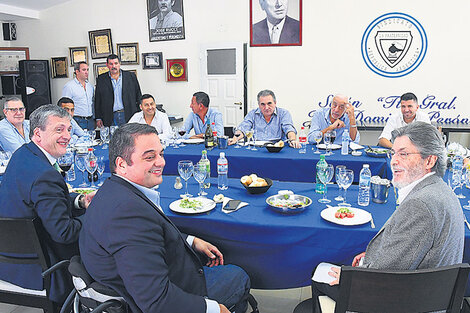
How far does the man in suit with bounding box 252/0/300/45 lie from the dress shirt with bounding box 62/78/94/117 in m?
3.19

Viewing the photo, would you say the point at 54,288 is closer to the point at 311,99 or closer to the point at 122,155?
the point at 122,155

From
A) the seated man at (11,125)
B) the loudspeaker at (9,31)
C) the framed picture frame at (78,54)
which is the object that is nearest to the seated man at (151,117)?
the seated man at (11,125)

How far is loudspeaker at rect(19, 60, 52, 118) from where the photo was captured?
7.61m

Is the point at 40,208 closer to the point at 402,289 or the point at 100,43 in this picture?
the point at 402,289

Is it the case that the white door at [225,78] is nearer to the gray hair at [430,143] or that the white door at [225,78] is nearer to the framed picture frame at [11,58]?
the framed picture frame at [11,58]

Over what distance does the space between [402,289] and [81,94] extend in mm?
6530

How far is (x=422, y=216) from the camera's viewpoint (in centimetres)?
142

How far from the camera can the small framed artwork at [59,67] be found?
7941mm

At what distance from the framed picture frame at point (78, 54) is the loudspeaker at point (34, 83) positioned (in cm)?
59

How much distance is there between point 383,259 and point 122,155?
1162 millimetres

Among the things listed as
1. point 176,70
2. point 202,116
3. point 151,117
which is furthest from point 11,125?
point 176,70

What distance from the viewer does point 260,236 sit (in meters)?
2.13

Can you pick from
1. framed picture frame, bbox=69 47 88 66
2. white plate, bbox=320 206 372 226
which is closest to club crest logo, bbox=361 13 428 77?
white plate, bbox=320 206 372 226

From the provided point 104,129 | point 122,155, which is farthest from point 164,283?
point 104,129
